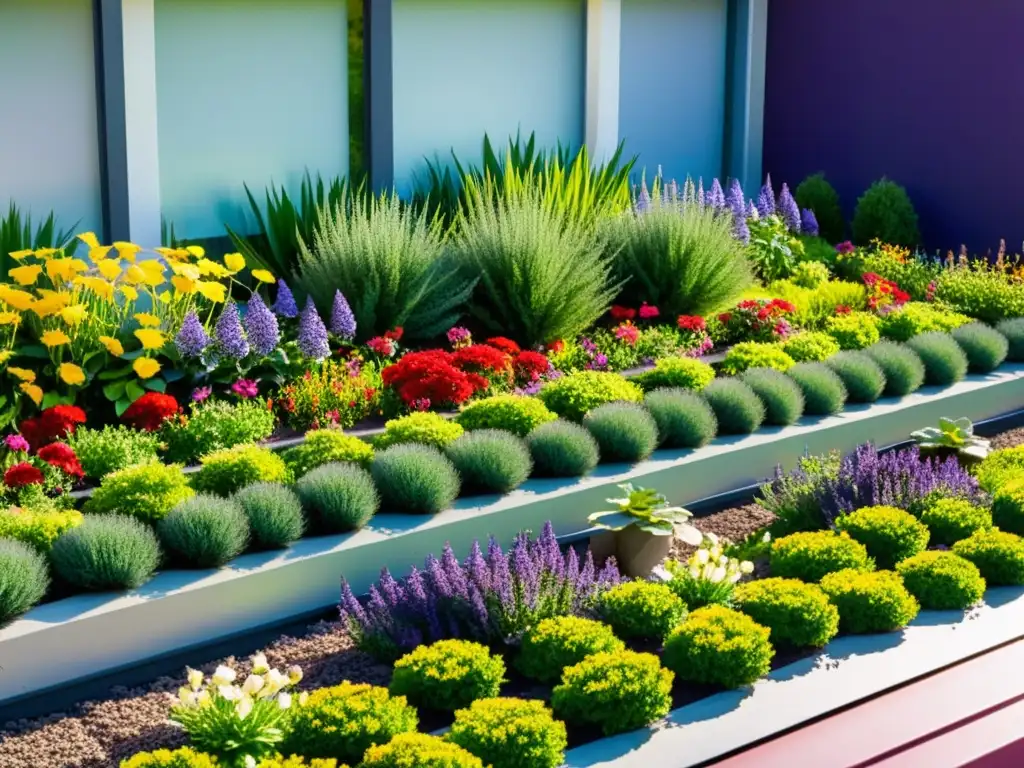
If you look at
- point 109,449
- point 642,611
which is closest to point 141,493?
point 109,449

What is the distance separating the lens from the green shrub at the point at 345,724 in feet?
14.0

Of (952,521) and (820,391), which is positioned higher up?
(820,391)

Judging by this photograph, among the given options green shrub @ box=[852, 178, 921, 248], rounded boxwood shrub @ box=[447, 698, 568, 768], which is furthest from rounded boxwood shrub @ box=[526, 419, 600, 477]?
green shrub @ box=[852, 178, 921, 248]

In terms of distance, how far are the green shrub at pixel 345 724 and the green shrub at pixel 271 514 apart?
4.50 feet

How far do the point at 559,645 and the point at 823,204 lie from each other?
29.5 ft

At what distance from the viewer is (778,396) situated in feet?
25.6

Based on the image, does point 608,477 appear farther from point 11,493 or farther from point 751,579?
point 11,493

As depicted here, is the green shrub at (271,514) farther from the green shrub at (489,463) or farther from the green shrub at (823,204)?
the green shrub at (823,204)

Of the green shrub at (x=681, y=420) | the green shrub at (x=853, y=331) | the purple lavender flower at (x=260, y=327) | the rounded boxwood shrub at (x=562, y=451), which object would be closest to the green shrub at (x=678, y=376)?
the green shrub at (x=681, y=420)

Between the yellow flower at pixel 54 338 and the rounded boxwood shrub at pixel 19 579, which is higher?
the yellow flower at pixel 54 338

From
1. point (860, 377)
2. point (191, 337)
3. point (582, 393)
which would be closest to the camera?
point (191, 337)

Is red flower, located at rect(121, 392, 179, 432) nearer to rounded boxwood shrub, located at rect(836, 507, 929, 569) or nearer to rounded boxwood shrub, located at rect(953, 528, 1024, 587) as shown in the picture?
rounded boxwood shrub, located at rect(836, 507, 929, 569)

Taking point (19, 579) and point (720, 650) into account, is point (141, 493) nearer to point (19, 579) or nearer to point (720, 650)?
point (19, 579)

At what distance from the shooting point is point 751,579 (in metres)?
6.15
